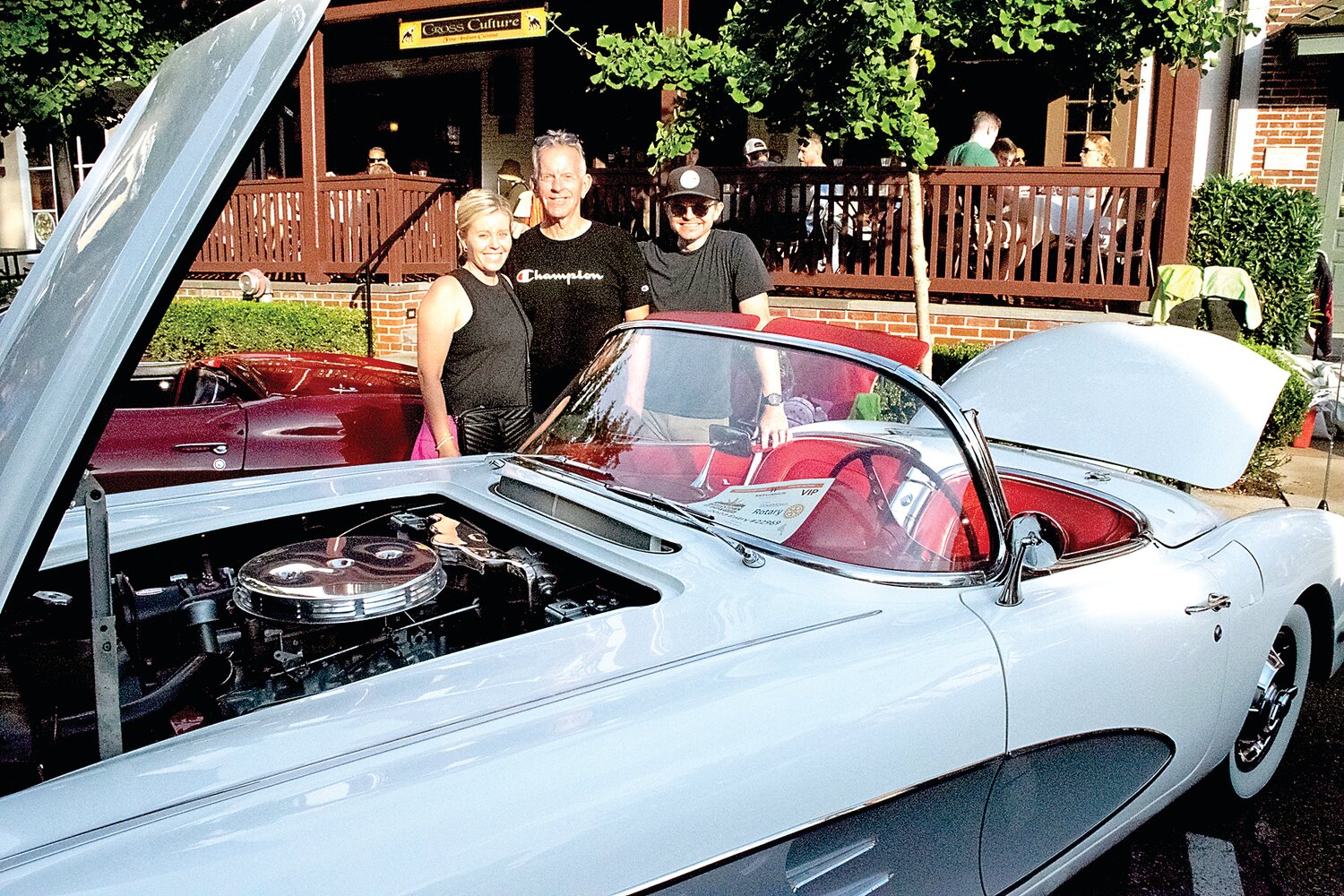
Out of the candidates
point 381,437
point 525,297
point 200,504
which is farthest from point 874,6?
point 200,504

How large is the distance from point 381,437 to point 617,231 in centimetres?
169

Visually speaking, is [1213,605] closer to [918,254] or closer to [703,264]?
[703,264]

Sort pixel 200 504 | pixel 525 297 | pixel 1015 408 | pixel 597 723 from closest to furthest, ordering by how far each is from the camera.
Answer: pixel 597 723, pixel 200 504, pixel 1015 408, pixel 525 297

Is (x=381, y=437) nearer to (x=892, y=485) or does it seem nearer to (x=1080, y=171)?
(x=892, y=485)

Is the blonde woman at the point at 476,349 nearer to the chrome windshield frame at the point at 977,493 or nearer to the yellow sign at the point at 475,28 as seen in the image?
the chrome windshield frame at the point at 977,493

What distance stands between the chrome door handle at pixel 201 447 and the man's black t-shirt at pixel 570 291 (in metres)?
1.65

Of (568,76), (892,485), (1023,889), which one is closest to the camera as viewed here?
(1023,889)

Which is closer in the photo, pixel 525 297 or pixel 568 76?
pixel 525 297

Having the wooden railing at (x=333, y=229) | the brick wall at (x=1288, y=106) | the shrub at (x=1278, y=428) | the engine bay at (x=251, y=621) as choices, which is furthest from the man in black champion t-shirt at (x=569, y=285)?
the brick wall at (x=1288, y=106)

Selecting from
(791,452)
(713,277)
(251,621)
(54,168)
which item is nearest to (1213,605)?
(791,452)

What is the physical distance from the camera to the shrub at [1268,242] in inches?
392

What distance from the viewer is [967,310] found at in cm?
945

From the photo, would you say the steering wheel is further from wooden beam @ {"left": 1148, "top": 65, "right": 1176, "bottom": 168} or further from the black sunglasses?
wooden beam @ {"left": 1148, "top": 65, "right": 1176, "bottom": 168}

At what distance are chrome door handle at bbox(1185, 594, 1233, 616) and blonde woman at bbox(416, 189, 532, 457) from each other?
2311mm
